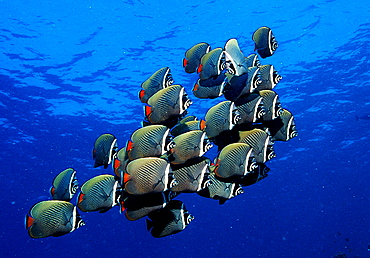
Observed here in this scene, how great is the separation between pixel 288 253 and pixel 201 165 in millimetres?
101772

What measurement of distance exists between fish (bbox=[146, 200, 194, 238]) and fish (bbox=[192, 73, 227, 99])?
1.72 meters

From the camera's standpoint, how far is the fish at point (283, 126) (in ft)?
14.1

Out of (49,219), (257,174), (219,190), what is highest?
(49,219)

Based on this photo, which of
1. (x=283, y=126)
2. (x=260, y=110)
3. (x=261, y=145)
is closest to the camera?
(x=261, y=145)

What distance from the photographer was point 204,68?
13.1 feet

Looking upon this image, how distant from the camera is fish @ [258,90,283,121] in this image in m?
3.98

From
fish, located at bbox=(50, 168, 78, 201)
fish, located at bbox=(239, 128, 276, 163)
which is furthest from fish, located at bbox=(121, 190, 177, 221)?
fish, located at bbox=(239, 128, 276, 163)

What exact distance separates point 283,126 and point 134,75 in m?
17.8

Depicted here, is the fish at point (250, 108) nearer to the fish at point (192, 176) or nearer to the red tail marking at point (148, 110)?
the fish at point (192, 176)

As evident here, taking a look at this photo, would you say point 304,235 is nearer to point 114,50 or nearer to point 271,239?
point 271,239

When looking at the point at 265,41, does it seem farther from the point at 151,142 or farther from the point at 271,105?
the point at 151,142

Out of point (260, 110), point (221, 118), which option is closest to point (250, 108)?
point (260, 110)

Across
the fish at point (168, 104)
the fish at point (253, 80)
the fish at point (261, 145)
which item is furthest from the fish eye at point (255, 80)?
the fish at point (168, 104)

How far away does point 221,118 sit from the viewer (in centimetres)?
371
